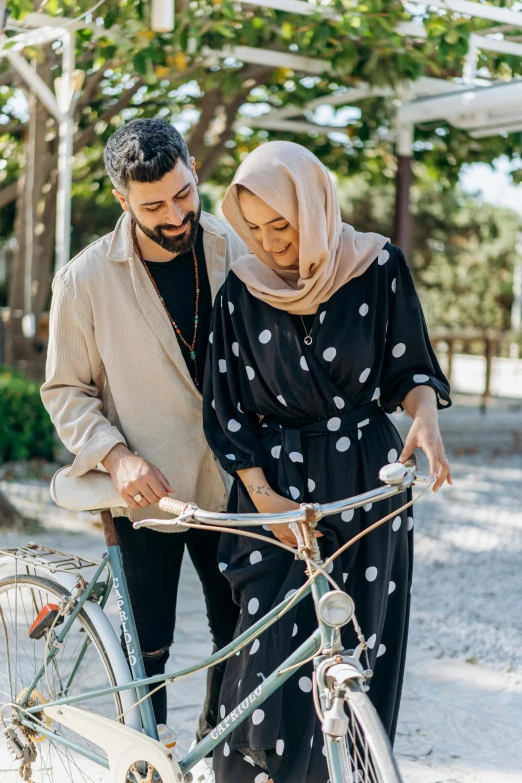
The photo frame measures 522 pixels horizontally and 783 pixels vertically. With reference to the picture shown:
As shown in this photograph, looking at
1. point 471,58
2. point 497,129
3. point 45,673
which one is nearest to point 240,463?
point 45,673

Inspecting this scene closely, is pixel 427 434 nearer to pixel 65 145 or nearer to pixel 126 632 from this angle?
pixel 126 632

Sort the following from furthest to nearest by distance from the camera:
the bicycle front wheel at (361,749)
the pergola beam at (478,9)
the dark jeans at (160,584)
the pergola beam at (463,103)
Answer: the pergola beam at (463,103) < the pergola beam at (478,9) < the dark jeans at (160,584) < the bicycle front wheel at (361,749)

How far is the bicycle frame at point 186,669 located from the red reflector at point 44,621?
0.06 metres

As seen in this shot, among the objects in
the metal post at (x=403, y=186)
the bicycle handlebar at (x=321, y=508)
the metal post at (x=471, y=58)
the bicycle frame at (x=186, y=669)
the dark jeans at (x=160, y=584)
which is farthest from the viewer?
the metal post at (x=403, y=186)

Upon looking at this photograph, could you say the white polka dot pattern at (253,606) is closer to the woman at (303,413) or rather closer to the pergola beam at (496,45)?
the woman at (303,413)

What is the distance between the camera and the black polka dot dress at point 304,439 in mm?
2195

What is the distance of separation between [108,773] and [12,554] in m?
0.62

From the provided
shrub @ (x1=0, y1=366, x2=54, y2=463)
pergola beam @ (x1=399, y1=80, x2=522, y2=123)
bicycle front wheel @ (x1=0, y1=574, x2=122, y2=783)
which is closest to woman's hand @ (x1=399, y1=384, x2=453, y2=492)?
bicycle front wheel @ (x1=0, y1=574, x2=122, y2=783)

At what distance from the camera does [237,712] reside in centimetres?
212

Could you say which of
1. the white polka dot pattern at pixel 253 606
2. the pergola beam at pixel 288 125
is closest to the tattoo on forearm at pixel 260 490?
the white polka dot pattern at pixel 253 606

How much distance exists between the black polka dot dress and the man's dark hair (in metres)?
0.31

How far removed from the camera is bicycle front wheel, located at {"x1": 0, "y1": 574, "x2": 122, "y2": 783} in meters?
2.49

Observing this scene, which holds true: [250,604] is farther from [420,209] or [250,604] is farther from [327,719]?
[420,209]

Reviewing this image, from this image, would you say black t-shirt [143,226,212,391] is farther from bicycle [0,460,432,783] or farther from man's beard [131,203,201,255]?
bicycle [0,460,432,783]
